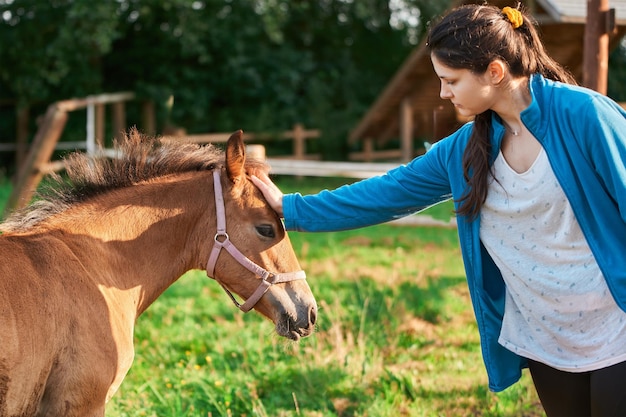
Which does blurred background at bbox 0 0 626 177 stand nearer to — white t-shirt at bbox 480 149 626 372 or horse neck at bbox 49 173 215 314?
horse neck at bbox 49 173 215 314

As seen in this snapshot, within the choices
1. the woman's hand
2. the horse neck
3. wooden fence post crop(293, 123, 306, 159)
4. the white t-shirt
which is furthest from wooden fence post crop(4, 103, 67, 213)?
wooden fence post crop(293, 123, 306, 159)

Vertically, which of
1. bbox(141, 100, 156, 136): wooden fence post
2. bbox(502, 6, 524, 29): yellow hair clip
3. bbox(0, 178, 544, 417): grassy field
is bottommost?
bbox(0, 178, 544, 417): grassy field

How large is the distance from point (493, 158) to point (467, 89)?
293mm

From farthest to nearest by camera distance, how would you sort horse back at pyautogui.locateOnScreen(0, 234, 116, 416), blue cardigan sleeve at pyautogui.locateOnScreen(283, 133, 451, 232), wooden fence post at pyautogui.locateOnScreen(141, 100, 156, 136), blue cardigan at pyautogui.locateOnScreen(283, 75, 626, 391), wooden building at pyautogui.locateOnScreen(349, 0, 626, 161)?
wooden fence post at pyautogui.locateOnScreen(141, 100, 156, 136), wooden building at pyautogui.locateOnScreen(349, 0, 626, 161), blue cardigan sleeve at pyautogui.locateOnScreen(283, 133, 451, 232), horse back at pyautogui.locateOnScreen(0, 234, 116, 416), blue cardigan at pyautogui.locateOnScreen(283, 75, 626, 391)

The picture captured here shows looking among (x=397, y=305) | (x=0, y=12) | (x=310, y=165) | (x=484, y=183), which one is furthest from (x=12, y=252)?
(x=0, y=12)

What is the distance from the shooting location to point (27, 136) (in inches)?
734

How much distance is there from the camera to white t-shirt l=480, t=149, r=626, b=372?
237 cm

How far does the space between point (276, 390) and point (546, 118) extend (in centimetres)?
249

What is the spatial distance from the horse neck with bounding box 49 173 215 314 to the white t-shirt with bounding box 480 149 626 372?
1.21 m

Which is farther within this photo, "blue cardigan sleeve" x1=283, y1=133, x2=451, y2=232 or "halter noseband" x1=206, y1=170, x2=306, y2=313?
"halter noseband" x1=206, y1=170, x2=306, y2=313

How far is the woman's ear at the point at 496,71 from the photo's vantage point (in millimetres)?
2377

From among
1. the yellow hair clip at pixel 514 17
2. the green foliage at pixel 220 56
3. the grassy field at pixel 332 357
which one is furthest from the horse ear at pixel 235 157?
the green foliage at pixel 220 56

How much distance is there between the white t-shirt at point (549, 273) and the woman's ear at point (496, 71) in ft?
0.94

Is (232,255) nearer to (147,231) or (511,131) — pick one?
(147,231)
